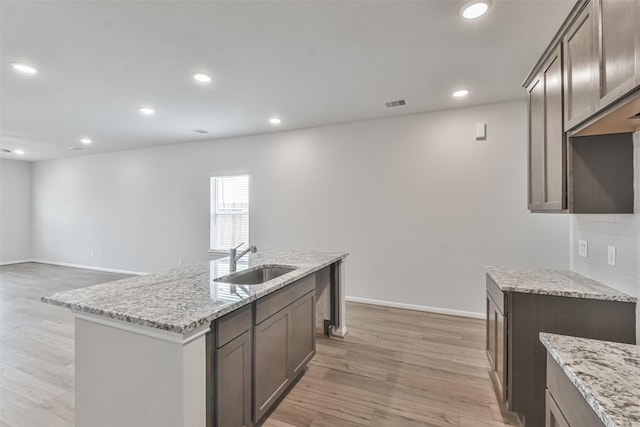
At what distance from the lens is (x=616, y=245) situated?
1.75 m

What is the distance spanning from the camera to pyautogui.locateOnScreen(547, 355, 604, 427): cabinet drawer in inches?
33.1

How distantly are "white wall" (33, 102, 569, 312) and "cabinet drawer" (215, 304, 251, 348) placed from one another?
113 inches

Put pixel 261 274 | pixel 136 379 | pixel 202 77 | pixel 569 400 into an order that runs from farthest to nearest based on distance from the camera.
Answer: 1. pixel 202 77
2. pixel 261 274
3. pixel 136 379
4. pixel 569 400

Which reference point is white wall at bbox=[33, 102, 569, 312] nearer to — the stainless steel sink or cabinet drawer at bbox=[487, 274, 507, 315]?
cabinet drawer at bbox=[487, 274, 507, 315]

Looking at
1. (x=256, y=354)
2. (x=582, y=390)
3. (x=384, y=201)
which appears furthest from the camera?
(x=384, y=201)

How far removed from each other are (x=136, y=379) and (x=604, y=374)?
180 centimetres

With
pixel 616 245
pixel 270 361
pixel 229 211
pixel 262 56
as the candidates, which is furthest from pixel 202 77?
pixel 616 245

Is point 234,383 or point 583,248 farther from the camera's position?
point 583,248

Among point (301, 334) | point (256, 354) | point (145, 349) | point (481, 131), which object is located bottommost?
point (301, 334)

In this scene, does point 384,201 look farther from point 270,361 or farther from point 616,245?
point 270,361

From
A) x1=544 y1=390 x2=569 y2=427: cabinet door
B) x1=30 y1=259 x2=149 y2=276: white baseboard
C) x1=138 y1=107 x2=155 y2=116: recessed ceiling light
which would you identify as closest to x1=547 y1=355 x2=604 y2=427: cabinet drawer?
x1=544 y1=390 x2=569 y2=427: cabinet door

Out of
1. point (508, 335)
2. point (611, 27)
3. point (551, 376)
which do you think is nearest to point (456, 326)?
point (508, 335)

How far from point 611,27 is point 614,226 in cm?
116

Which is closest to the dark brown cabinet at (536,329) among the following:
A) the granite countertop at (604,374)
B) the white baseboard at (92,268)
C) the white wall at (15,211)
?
the granite countertop at (604,374)
